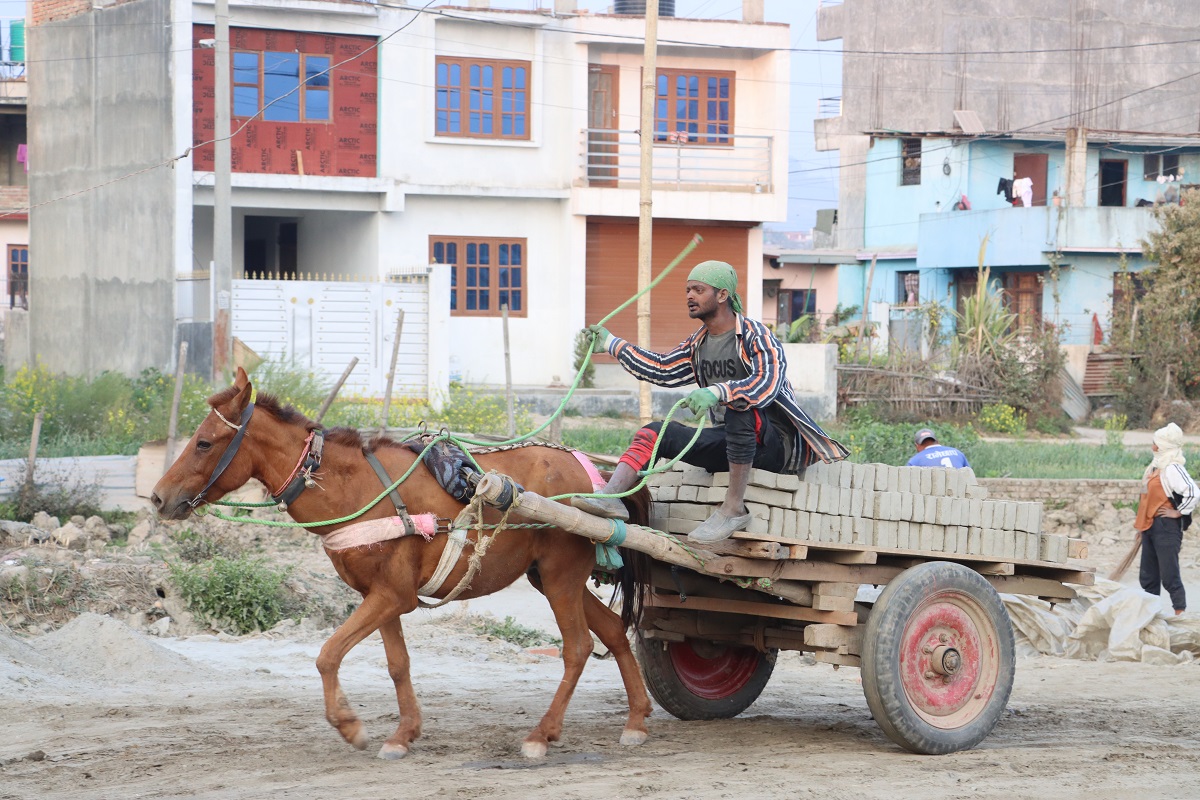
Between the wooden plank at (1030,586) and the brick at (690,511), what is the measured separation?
165 centimetres

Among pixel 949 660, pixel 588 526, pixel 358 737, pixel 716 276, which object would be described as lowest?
pixel 358 737

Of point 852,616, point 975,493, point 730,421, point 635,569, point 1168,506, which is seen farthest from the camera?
point 1168,506

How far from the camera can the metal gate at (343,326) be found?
783 inches

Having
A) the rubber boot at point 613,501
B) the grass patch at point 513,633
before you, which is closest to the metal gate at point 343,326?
the grass patch at point 513,633

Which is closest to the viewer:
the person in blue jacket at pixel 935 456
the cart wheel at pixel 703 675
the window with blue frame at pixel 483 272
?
the cart wheel at pixel 703 675

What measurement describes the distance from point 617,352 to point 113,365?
17559 mm

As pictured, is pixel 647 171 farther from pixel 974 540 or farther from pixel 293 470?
pixel 293 470

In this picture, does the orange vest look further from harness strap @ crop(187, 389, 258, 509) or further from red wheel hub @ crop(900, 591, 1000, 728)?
harness strap @ crop(187, 389, 258, 509)

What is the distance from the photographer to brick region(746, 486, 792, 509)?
612cm

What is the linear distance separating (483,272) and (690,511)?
17.4 meters

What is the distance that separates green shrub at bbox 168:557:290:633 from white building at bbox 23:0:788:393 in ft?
36.1

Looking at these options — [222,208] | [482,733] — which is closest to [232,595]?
[482,733]

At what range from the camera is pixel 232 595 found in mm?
9477

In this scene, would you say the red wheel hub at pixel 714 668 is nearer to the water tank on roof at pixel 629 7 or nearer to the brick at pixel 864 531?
the brick at pixel 864 531
